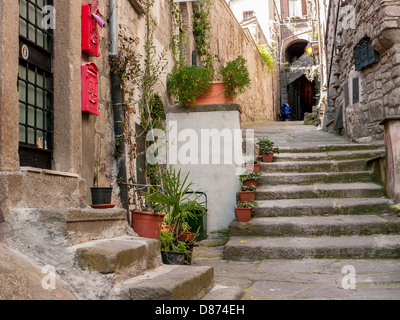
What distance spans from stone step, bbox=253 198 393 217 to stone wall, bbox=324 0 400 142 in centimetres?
198

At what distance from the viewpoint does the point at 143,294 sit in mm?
2404

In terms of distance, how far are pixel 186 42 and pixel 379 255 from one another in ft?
18.1

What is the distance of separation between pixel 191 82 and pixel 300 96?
22.5 meters

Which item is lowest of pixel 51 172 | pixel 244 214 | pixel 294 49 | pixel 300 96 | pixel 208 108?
pixel 244 214

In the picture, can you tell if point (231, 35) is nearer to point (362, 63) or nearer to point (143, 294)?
point (362, 63)

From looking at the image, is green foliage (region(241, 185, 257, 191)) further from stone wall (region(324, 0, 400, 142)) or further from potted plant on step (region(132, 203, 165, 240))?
stone wall (region(324, 0, 400, 142))

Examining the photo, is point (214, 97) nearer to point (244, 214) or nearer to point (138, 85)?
point (138, 85)

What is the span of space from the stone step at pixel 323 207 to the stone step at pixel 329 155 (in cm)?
128

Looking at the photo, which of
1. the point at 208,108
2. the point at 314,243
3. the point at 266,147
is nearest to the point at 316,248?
the point at 314,243

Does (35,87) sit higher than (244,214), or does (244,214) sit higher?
(35,87)

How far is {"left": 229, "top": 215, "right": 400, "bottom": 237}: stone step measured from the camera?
4598 mm

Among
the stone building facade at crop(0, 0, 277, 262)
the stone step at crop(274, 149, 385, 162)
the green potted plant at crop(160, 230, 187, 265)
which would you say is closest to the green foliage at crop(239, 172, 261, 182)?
the stone step at crop(274, 149, 385, 162)

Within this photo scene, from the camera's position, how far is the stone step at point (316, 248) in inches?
165

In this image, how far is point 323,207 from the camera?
5133 millimetres
